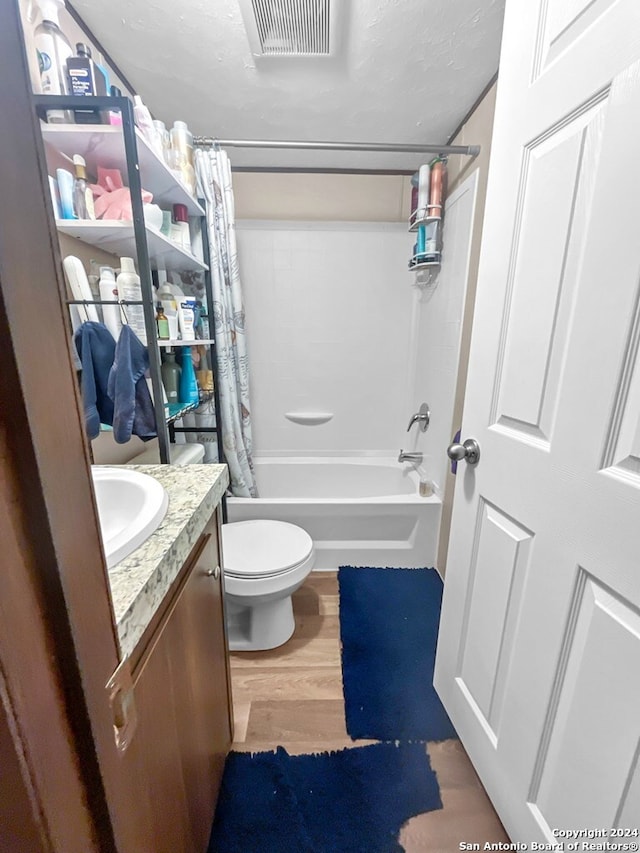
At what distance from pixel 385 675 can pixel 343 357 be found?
182cm

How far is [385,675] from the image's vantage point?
4.34 ft

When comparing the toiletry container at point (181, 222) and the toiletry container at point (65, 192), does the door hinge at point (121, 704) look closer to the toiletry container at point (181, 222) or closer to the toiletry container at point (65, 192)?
the toiletry container at point (65, 192)

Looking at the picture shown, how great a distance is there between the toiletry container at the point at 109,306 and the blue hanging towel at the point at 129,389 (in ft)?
0.13

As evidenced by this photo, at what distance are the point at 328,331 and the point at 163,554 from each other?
2.05m

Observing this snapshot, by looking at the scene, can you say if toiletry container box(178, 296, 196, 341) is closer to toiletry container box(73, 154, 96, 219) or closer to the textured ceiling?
toiletry container box(73, 154, 96, 219)

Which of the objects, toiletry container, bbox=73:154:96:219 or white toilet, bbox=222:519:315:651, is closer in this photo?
toiletry container, bbox=73:154:96:219

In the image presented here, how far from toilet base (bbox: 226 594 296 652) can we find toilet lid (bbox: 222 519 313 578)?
15 cm

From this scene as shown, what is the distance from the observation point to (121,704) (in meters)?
0.37

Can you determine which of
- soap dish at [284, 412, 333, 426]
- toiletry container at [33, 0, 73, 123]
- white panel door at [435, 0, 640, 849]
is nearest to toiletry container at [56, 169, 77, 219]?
toiletry container at [33, 0, 73, 123]

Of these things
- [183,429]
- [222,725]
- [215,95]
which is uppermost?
[215,95]

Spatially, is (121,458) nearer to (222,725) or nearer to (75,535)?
(222,725)

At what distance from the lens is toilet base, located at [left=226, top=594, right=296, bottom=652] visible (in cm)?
142

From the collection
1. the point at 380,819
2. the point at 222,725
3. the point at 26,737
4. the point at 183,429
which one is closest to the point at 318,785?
the point at 380,819

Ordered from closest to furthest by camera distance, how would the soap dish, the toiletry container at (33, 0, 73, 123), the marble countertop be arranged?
1. the marble countertop
2. the toiletry container at (33, 0, 73, 123)
3. the soap dish
